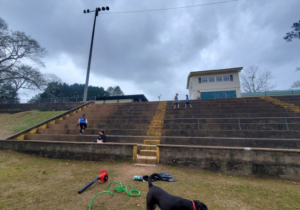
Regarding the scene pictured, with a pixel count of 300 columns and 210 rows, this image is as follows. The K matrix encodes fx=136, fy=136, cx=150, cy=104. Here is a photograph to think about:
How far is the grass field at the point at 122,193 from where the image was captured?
114 inches

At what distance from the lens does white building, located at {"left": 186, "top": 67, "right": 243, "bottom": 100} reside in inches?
847

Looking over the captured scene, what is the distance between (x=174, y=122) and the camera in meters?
8.97

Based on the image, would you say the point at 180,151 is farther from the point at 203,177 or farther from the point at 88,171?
the point at 88,171

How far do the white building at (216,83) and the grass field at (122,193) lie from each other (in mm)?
18336

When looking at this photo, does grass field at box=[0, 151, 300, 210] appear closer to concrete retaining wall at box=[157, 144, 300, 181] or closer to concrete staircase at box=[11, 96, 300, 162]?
concrete retaining wall at box=[157, 144, 300, 181]

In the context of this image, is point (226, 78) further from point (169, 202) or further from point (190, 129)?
point (169, 202)

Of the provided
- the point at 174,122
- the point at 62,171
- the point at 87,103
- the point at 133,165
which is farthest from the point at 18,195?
the point at 87,103

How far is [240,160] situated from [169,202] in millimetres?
3850

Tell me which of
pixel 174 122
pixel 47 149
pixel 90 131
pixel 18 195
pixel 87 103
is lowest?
pixel 18 195

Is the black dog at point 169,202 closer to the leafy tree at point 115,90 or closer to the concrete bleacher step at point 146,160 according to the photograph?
the concrete bleacher step at point 146,160

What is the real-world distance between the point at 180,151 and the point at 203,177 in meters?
1.08

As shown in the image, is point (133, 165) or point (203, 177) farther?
point (133, 165)

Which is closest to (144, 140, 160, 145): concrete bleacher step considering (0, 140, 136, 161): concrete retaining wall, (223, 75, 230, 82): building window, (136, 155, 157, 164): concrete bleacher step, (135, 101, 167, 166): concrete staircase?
(135, 101, 167, 166): concrete staircase

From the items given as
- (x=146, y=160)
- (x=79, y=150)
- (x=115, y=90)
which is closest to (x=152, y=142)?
(x=146, y=160)
